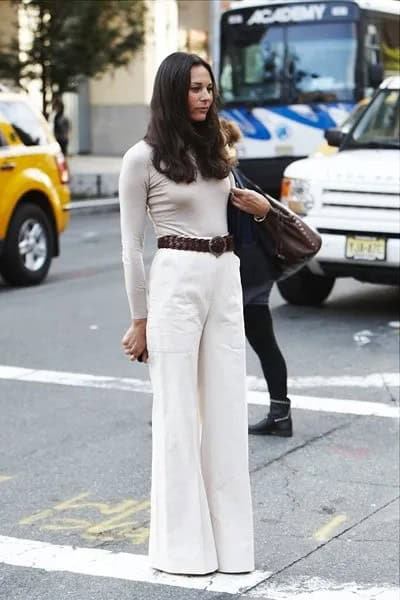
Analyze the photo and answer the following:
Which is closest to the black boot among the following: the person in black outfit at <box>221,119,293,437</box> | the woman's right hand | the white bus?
the person in black outfit at <box>221,119,293,437</box>

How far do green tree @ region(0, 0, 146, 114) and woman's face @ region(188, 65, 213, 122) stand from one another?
18.5 m

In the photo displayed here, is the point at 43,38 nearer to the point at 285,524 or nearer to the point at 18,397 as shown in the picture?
the point at 18,397

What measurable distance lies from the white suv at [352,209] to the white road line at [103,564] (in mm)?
5737

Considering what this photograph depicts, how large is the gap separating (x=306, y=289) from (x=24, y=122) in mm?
3482

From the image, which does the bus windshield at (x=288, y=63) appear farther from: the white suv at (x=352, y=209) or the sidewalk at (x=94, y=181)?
the white suv at (x=352, y=209)

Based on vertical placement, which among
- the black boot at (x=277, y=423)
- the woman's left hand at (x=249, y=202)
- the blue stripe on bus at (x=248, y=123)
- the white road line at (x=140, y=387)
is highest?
the woman's left hand at (x=249, y=202)

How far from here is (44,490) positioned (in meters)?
6.30

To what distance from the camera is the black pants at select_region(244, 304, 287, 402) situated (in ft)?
23.8

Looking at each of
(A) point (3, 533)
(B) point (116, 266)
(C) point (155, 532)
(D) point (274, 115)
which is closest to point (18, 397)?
(A) point (3, 533)

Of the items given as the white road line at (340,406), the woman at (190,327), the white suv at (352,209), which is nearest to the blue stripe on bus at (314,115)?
the white suv at (352,209)

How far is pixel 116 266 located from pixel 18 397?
21.9 ft

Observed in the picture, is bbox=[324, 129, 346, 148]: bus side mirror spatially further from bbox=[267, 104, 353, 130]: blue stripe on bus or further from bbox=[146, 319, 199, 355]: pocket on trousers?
bbox=[267, 104, 353, 130]: blue stripe on bus

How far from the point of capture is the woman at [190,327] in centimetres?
482

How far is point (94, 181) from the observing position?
88.8 ft
